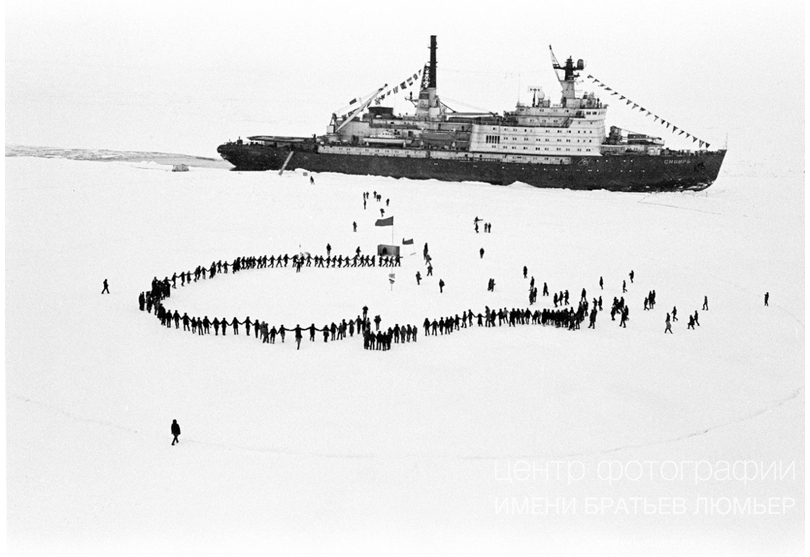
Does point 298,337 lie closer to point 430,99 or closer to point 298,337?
point 298,337

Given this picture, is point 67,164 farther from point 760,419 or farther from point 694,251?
point 760,419

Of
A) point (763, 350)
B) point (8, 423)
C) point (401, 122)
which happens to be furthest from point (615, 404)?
point (401, 122)

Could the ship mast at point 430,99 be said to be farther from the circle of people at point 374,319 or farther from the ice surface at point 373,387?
the circle of people at point 374,319

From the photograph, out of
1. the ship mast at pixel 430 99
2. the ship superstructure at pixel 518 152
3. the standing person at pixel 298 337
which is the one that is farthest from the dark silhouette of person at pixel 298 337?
the ship mast at pixel 430 99

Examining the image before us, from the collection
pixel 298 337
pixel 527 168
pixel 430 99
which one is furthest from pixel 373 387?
pixel 430 99

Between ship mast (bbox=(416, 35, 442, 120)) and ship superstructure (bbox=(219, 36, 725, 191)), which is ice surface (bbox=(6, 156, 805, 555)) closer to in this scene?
ship superstructure (bbox=(219, 36, 725, 191))

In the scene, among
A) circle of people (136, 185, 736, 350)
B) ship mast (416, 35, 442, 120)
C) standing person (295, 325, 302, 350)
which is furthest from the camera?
ship mast (416, 35, 442, 120)

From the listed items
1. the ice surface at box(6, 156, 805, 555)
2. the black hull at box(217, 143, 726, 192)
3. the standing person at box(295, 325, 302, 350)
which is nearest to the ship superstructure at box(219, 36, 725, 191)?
the black hull at box(217, 143, 726, 192)
